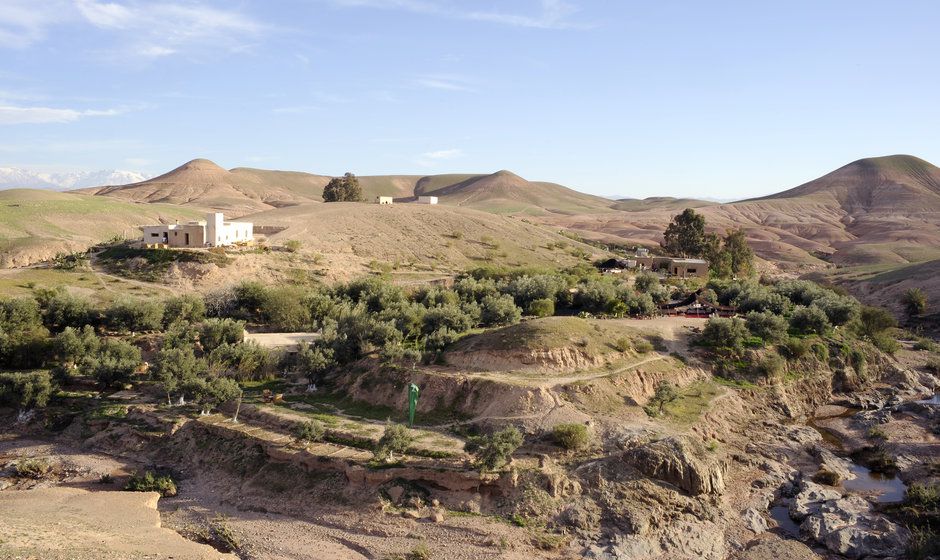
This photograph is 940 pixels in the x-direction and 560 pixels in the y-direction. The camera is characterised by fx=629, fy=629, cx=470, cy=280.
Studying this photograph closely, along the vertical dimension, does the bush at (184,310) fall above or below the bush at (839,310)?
below

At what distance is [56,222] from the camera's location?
72.2 meters

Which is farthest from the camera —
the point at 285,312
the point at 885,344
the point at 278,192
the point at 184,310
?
the point at 278,192

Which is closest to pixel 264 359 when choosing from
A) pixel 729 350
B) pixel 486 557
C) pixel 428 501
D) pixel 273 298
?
pixel 273 298

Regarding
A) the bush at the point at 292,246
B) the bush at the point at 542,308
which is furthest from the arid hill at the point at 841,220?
the bush at the point at 542,308

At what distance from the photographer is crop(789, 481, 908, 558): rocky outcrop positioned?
17.1 meters

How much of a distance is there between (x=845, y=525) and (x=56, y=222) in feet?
265

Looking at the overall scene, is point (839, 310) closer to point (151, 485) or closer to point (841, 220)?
point (151, 485)

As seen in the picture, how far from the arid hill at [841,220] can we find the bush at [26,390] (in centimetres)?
7526

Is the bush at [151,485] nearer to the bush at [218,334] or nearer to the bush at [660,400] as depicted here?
the bush at [218,334]

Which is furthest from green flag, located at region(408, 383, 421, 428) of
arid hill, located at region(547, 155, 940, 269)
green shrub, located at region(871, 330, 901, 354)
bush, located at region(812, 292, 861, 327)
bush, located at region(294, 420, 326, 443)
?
arid hill, located at region(547, 155, 940, 269)

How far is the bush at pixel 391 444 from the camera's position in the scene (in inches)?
770

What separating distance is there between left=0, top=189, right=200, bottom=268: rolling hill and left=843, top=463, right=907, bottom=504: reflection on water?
5996 centimetres

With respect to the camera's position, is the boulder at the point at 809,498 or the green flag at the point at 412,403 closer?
the boulder at the point at 809,498

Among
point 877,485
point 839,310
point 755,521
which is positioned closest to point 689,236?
point 839,310
